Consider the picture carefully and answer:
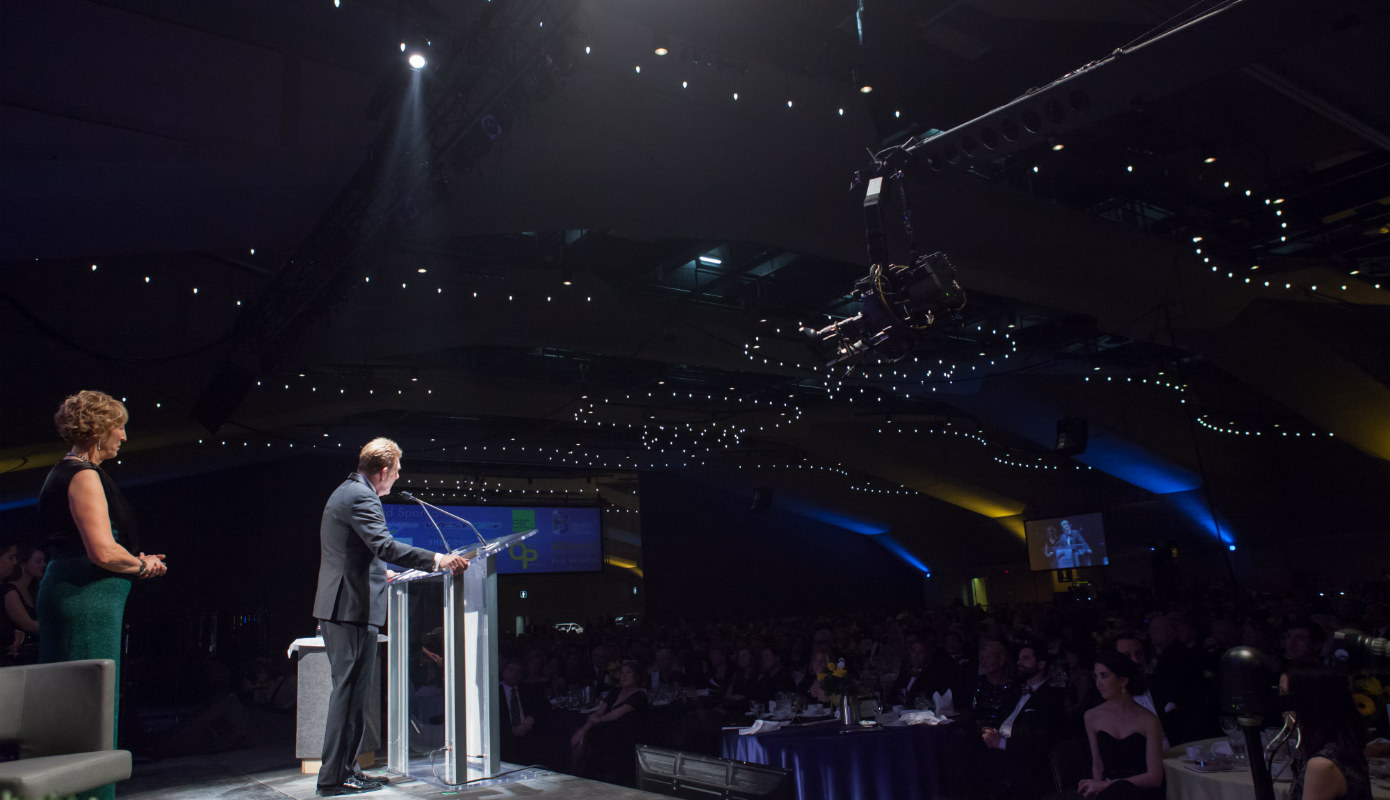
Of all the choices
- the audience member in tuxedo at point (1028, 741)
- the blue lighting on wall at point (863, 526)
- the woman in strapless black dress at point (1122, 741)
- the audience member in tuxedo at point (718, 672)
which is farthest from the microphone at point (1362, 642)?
the blue lighting on wall at point (863, 526)

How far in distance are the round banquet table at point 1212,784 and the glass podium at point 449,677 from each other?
239 cm

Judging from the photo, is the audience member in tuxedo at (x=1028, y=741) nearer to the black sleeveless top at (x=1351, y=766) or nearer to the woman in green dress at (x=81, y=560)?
the black sleeveless top at (x=1351, y=766)

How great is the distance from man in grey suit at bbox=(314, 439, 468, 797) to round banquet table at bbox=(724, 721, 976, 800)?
2267mm

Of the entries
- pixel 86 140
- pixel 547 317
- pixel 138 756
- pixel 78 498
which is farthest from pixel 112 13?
pixel 547 317

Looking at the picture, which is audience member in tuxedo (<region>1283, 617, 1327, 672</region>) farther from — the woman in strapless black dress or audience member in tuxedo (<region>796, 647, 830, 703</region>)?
audience member in tuxedo (<region>796, 647, 830, 703</region>)

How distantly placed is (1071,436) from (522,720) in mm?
9565

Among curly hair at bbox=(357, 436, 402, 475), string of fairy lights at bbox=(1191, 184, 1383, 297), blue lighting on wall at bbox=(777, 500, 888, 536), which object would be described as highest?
string of fairy lights at bbox=(1191, 184, 1383, 297)

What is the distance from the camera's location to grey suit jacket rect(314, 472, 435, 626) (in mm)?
2912

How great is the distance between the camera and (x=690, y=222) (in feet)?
21.9

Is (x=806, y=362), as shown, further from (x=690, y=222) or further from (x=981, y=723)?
(x=981, y=723)

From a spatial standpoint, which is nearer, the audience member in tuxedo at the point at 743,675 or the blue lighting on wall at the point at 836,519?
the audience member in tuxedo at the point at 743,675

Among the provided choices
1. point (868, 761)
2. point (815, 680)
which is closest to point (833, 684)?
point (868, 761)

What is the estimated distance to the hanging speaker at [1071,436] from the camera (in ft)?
43.8

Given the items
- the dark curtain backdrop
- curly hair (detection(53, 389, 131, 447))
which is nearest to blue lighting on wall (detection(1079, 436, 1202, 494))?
the dark curtain backdrop
